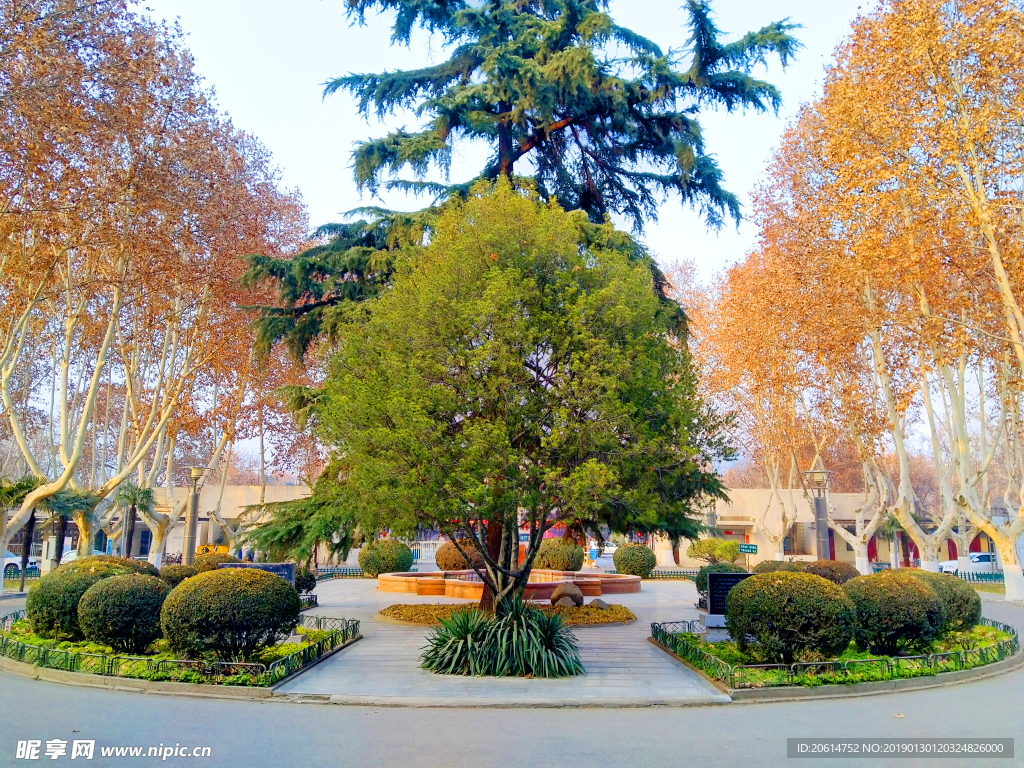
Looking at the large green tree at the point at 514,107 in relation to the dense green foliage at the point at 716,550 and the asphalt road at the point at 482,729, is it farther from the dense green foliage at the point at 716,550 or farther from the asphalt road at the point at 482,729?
the dense green foliage at the point at 716,550

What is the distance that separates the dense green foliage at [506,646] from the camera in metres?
10.6

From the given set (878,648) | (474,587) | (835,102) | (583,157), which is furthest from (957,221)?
(474,587)

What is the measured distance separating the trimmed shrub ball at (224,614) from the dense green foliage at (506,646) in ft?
7.50

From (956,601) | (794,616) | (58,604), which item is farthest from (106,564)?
(956,601)

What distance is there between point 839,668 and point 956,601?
384 cm

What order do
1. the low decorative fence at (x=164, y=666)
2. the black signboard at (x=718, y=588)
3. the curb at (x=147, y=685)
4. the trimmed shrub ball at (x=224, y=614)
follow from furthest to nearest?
the black signboard at (x=718, y=588) → the trimmed shrub ball at (x=224, y=614) → the low decorative fence at (x=164, y=666) → the curb at (x=147, y=685)

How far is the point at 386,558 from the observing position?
30.0 meters

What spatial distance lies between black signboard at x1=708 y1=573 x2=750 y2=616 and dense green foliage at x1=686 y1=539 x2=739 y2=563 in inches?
799

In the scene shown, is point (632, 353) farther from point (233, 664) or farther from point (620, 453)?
point (233, 664)

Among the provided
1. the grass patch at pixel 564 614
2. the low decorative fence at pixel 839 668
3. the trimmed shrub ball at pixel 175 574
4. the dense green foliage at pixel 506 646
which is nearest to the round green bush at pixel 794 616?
the low decorative fence at pixel 839 668

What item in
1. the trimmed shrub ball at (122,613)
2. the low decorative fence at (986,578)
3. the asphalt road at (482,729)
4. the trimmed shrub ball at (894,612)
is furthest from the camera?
the low decorative fence at (986,578)

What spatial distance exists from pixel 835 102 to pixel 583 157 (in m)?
6.32

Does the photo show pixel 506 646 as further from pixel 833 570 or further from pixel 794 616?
pixel 833 570

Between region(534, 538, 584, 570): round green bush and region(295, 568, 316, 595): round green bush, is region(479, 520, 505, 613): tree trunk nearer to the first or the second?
region(295, 568, 316, 595): round green bush
